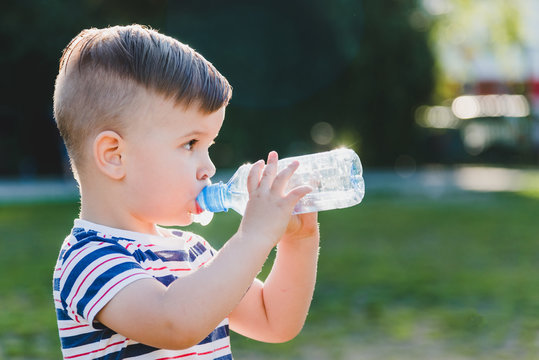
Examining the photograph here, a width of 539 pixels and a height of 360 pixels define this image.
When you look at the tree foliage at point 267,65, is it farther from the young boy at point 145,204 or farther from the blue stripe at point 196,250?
the young boy at point 145,204

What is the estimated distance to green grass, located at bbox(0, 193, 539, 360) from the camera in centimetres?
467

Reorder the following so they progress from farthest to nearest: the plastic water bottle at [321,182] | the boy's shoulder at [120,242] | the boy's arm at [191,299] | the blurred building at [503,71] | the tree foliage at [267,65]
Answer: the blurred building at [503,71] < the tree foliage at [267,65] < the plastic water bottle at [321,182] < the boy's shoulder at [120,242] < the boy's arm at [191,299]

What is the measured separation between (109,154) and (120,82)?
0.17 metres

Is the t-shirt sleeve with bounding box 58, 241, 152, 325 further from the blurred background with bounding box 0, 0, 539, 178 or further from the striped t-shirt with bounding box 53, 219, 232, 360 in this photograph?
the blurred background with bounding box 0, 0, 539, 178

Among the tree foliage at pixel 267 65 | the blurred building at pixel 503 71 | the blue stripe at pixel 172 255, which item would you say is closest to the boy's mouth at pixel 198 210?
the blue stripe at pixel 172 255

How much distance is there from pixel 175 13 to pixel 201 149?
17992 mm

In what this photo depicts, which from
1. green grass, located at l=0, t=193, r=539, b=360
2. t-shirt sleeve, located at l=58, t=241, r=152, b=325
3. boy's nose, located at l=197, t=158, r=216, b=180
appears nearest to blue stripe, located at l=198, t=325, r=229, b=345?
t-shirt sleeve, located at l=58, t=241, r=152, b=325

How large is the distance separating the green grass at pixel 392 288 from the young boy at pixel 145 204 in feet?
9.22

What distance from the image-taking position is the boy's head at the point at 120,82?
173cm

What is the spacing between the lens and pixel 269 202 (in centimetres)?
171

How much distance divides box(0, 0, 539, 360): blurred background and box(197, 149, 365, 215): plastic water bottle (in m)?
2.52

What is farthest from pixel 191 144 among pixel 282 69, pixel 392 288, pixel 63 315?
pixel 282 69

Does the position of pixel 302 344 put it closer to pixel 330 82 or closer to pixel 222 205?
pixel 222 205

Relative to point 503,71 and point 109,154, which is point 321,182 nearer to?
point 109,154
